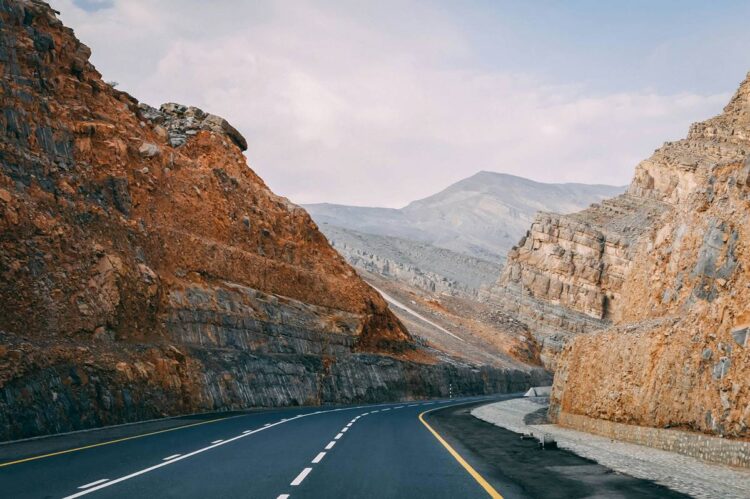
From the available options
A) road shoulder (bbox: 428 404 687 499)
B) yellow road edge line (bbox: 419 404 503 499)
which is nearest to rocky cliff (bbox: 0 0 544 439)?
yellow road edge line (bbox: 419 404 503 499)

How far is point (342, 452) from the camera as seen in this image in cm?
1745

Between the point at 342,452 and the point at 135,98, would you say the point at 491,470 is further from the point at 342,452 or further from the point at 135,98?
the point at 135,98

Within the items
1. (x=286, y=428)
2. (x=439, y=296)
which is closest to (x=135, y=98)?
(x=286, y=428)

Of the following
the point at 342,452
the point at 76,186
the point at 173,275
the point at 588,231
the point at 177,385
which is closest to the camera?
the point at 342,452

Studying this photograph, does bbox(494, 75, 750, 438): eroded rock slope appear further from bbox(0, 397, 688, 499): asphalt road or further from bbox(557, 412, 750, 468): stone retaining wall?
bbox(0, 397, 688, 499): asphalt road

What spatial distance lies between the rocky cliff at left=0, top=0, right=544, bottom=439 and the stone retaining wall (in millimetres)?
17973

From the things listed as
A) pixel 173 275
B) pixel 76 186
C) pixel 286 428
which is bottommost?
pixel 286 428

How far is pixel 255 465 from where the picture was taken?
1466 cm

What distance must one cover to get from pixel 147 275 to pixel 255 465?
25.1m

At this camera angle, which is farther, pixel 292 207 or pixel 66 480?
pixel 292 207

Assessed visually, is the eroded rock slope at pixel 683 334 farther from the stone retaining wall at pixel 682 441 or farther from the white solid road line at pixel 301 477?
the white solid road line at pixel 301 477

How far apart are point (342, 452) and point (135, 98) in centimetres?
4729

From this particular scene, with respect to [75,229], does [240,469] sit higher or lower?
lower

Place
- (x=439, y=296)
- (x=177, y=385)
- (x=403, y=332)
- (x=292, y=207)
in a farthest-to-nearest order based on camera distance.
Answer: (x=439, y=296) → (x=403, y=332) → (x=292, y=207) → (x=177, y=385)
